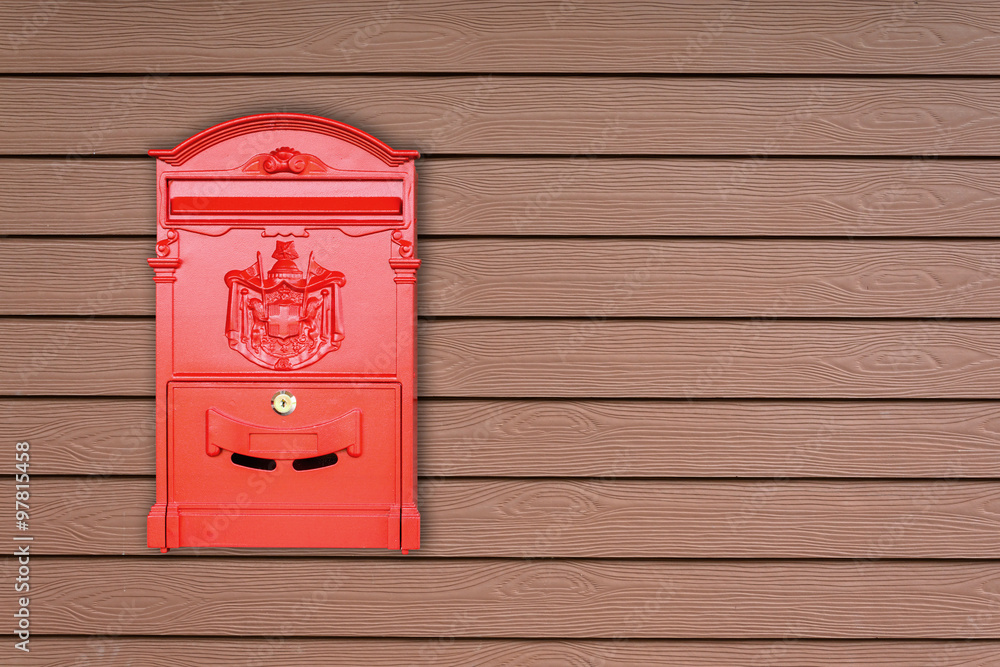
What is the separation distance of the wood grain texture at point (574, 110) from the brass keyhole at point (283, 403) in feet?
2.15

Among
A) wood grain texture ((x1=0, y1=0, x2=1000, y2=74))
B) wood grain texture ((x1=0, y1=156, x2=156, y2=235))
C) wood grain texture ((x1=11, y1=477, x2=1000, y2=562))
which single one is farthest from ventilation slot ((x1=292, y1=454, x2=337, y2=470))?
wood grain texture ((x1=0, y1=0, x2=1000, y2=74))

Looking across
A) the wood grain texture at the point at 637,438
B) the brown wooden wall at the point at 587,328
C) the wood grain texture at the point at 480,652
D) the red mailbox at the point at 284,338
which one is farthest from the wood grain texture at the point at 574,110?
the wood grain texture at the point at 480,652

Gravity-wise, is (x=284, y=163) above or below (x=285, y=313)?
above

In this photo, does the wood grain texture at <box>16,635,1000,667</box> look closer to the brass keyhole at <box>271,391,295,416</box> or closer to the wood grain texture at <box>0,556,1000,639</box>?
the wood grain texture at <box>0,556,1000,639</box>

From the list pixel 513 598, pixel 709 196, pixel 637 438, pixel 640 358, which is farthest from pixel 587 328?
pixel 513 598

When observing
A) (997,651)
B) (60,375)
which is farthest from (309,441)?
(997,651)

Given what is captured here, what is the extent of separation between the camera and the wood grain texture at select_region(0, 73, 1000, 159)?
1.47 meters

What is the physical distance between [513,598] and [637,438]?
0.49 metres

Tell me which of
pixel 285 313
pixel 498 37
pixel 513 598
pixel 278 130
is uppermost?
pixel 498 37

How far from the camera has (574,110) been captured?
1477mm

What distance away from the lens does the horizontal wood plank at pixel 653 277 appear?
147 centimetres

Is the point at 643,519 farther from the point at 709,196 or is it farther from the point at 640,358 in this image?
the point at 709,196

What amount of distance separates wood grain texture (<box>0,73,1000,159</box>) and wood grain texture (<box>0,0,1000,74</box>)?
0.04m

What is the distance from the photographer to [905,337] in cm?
147
